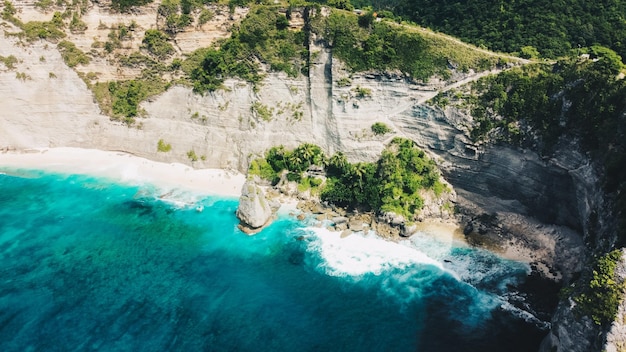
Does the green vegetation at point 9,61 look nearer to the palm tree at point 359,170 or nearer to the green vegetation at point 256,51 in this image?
the green vegetation at point 256,51

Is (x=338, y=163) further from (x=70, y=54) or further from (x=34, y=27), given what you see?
Result: (x=34, y=27)

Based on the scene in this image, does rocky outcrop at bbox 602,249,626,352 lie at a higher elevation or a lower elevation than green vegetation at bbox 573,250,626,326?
lower

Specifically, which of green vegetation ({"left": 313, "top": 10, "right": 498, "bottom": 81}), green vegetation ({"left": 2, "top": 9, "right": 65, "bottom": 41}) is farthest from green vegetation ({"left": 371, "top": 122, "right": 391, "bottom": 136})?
green vegetation ({"left": 2, "top": 9, "right": 65, "bottom": 41})

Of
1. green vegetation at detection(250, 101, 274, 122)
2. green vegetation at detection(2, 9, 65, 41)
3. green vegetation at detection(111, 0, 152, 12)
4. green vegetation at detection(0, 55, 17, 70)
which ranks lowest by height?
green vegetation at detection(250, 101, 274, 122)

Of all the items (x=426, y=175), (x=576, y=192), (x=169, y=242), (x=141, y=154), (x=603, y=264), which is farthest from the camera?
(x=141, y=154)

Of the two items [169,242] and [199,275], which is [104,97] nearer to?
[169,242]

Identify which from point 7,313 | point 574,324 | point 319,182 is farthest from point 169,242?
point 574,324

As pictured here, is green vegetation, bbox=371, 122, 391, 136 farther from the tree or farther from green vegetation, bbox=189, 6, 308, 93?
the tree
